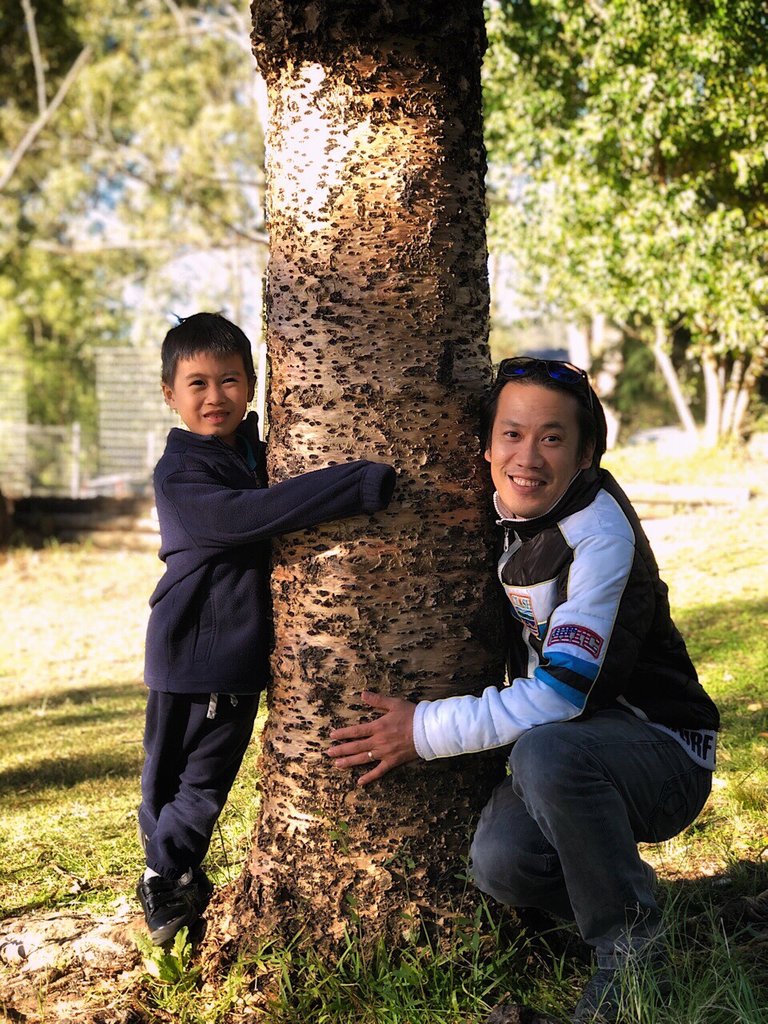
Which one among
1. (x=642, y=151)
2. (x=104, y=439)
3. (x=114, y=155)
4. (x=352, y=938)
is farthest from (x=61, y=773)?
(x=114, y=155)

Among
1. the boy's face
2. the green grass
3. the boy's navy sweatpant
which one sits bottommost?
the green grass

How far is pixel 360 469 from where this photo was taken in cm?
251

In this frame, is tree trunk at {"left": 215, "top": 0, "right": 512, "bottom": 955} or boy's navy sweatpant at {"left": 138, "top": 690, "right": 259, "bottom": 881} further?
boy's navy sweatpant at {"left": 138, "top": 690, "right": 259, "bottom": 881}

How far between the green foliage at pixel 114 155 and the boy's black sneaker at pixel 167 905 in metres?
21.6

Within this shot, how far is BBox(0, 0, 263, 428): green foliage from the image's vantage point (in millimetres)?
25297

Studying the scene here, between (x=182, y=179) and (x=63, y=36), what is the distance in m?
6.62

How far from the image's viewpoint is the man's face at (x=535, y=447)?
8.32 feet

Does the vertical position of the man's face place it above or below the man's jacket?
above

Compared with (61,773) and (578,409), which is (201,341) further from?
(61,773)

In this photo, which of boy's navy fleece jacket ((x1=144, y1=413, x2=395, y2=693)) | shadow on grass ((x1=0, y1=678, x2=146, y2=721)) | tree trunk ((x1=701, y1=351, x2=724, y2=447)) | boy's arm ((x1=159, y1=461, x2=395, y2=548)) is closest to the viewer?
boy's arm ((x1=159, y1=461, x2=395, y2=548))

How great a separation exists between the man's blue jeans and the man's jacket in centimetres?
6

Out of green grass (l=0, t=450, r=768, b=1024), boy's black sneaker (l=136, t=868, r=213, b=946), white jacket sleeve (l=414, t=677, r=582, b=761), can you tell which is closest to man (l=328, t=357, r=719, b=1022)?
white jacket sleeve (l=414, t=677, r=582, b=761)

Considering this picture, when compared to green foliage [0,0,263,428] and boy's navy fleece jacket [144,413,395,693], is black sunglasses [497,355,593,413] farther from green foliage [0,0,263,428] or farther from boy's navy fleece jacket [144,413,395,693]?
green foliage [0,0,263,428]

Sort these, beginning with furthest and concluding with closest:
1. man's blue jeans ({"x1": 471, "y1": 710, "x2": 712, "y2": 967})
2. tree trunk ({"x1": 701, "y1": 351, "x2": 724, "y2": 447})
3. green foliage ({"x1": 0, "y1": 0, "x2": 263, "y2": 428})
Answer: green foliage ({"x1": 0, "y1": 0, "x2": 263, "y2": 428}), tree trunk ({"x1": 701, "y1": 351, "x2": 724, "y2": 447}), man's blue jeans ({"x1": 471, "y1": 710, "x2": 712, "y2": 967})
